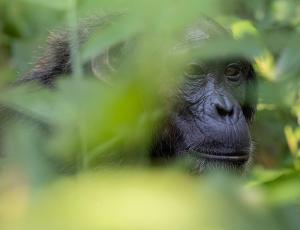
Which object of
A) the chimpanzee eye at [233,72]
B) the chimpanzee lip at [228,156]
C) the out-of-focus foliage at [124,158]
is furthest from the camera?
the chimpanzee eye at [233,72]

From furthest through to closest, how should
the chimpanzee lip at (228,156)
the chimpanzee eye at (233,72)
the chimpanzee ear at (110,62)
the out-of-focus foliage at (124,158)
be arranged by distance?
the chimpanzee eye at (233,72)
the chimpanzee lip at (228,156)
the chimpanzee ear at (110,62)
the out-of-focus foliage at (124,158)

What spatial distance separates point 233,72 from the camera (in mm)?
3414

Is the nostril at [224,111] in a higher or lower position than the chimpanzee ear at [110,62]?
lower

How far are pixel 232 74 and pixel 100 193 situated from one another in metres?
2.89

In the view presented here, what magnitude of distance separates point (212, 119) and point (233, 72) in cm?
31

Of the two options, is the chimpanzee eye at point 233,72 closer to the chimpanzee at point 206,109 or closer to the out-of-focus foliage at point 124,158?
the chimpanzee at point 206,109

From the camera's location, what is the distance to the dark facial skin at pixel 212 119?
3.06 m

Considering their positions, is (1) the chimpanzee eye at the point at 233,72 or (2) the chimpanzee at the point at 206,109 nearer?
(2) the chimpanzee at the point at 206,109

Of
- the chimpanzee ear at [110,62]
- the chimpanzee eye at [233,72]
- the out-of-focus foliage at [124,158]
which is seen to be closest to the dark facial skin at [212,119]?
the chimpanzee eye at [233,72]

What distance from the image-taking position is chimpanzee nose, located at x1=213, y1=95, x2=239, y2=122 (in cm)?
310

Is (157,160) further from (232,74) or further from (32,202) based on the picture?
(32,202)

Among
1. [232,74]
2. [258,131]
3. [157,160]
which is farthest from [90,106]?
[258,131]

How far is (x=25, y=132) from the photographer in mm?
625

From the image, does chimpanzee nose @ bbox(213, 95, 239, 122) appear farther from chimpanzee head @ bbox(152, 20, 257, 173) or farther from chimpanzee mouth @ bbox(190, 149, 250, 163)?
chimpanzee mouth @ bbox(190, 149, 250, 163)
